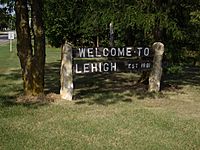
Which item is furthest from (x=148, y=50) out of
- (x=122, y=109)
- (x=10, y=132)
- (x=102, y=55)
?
(x=10, y=132)

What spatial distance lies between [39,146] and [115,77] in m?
9.95

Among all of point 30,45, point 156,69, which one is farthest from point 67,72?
point 156,69

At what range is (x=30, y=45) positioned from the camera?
10.6 m

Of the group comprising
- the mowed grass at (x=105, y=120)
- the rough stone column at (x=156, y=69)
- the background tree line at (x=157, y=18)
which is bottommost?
the mowed grass at (x=105, y=120)

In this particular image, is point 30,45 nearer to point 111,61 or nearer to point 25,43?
point 25,43

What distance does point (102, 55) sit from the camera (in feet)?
36.9

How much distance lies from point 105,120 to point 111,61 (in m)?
3.48

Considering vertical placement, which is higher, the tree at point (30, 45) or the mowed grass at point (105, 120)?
the tree at point (30, 45)

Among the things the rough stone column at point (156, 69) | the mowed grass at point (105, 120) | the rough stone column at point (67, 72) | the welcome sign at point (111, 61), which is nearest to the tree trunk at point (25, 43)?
the mowed grass at point (105, 120)

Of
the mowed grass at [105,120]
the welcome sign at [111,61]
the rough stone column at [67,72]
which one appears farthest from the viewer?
the welcome sign at [111,61]

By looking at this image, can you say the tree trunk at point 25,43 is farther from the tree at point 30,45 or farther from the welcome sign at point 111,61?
the welcome sign at point 111,61

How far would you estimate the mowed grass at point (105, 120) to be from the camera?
22.6 feet

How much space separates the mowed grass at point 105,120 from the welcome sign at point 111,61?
2.37 feet

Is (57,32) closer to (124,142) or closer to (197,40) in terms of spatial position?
(197,40)
